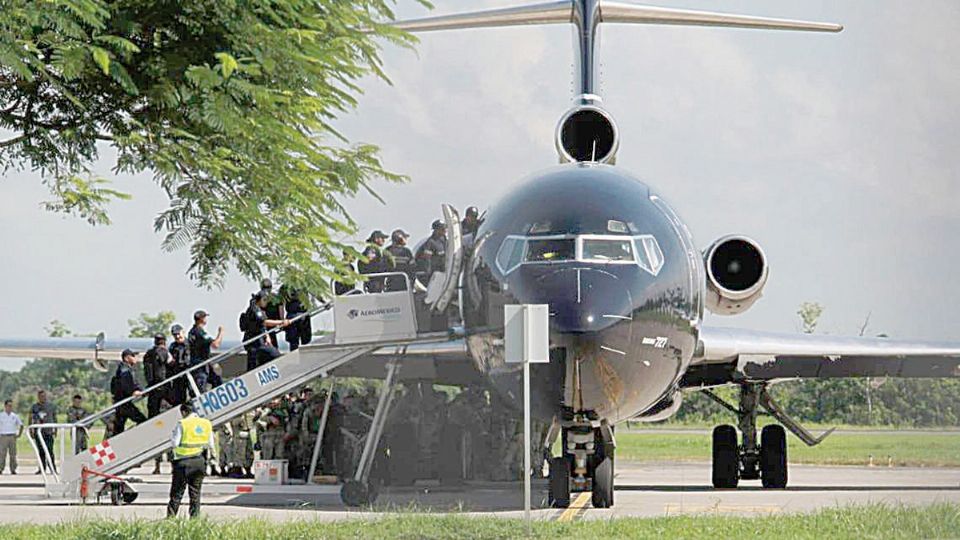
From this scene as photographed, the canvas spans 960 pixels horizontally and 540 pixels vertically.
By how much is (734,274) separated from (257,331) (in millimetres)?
7002

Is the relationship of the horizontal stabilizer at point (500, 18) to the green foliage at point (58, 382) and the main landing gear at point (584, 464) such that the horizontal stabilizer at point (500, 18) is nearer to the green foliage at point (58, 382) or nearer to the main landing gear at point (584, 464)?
the main landing gear at point (584, 464)

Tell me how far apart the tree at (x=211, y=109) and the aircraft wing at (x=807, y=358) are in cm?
778

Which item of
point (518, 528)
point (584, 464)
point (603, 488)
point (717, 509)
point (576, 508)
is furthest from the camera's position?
point (717, 509)

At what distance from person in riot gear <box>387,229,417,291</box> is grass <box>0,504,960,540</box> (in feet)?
17.9

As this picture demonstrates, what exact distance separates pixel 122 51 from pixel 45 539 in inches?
192

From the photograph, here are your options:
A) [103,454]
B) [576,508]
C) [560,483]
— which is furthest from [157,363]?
[576,508]

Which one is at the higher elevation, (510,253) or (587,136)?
(587,136)

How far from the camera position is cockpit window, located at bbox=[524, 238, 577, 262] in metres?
14.8

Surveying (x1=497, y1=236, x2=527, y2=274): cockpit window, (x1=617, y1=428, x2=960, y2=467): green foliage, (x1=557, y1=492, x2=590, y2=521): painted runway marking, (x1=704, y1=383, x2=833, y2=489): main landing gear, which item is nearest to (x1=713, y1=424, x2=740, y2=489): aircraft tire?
(x1=704, y1=383, x2=833, y2=489): main landing gear

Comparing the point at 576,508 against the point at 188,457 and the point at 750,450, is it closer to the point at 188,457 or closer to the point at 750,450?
the point at 188,457

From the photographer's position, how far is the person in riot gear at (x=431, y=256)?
757 inches

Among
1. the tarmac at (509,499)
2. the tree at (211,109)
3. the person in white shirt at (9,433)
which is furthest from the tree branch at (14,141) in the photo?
the person in white shirt at (9,433)

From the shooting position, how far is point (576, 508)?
16344 mm

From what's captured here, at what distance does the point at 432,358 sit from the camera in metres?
19.1
